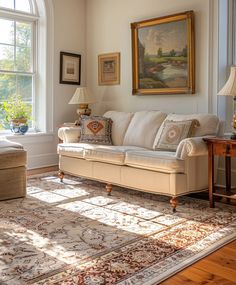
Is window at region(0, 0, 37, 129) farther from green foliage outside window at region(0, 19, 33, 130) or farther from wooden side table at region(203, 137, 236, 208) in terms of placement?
wooden side table at region(203, 137, 236, 208)

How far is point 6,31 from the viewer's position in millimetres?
5336

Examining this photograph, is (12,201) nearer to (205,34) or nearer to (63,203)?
(63,203)

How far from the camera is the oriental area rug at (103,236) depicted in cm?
216

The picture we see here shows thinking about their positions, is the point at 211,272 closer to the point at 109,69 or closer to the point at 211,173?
the point at 211,173

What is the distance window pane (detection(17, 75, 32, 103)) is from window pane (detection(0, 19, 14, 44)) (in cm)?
55

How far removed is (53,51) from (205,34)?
2.36 meters

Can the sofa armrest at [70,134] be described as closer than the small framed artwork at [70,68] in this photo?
Yes

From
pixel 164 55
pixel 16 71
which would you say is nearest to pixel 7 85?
pixel 16 71

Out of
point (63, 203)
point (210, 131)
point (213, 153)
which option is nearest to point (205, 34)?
point (210, 131)

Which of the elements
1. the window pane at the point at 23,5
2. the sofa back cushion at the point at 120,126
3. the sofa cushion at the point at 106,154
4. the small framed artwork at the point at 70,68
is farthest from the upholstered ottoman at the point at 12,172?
the window pane at the point at 23,5

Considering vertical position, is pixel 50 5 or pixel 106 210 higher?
pixel 50 5

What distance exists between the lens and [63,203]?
371 cm

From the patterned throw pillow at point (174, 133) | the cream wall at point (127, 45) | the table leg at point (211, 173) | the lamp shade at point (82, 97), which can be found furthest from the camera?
the lamp shade at point (82, 97)

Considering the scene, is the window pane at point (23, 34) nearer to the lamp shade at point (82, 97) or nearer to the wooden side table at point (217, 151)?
the lamp shade at point (82, 97)
